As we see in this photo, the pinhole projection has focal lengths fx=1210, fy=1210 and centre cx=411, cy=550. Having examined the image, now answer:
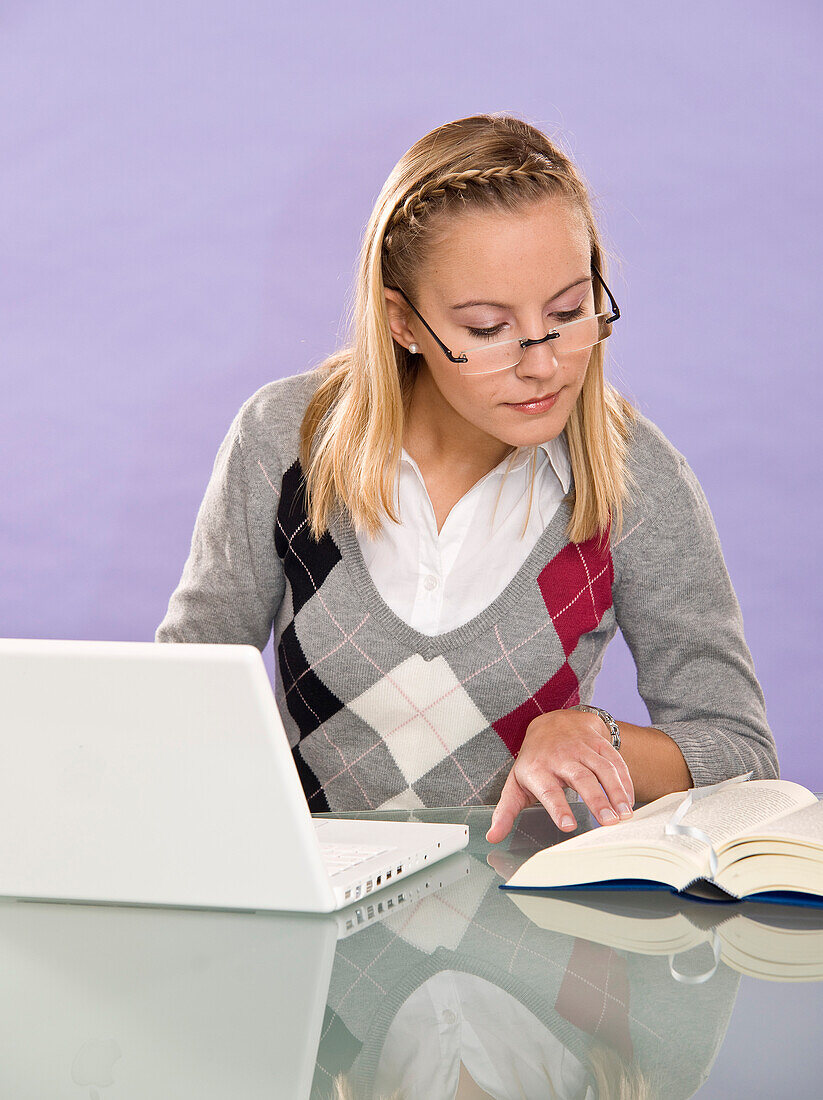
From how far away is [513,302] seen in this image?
1.25 metres

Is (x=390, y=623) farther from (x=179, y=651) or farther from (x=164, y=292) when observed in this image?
(x=164, y=292)

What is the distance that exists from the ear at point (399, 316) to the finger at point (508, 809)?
57 cm

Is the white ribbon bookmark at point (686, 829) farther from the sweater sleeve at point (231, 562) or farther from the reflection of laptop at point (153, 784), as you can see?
the sweater sleeve at point (231, 562)

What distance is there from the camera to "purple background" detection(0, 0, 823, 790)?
2789mm

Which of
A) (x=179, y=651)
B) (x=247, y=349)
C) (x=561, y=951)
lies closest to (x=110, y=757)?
(x=179, y=651)

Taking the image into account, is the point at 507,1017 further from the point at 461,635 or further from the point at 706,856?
the point at 461,635

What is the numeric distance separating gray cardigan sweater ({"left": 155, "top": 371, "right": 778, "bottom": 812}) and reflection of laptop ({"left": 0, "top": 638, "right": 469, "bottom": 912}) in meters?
0.57

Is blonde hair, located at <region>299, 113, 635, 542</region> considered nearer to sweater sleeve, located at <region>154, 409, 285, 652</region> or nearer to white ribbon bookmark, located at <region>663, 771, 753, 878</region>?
sweater sleeve, located at <region>154, 409, 285, 652</region>

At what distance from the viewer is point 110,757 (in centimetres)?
78

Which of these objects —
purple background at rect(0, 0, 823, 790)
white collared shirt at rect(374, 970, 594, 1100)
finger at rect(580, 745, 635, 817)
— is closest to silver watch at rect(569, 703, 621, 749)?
finger at rect(580, 745, 635, 817)

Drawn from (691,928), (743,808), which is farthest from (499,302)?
(691,928)

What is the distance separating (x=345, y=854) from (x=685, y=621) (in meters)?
0.64

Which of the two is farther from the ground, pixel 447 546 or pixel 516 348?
pixel 516 348

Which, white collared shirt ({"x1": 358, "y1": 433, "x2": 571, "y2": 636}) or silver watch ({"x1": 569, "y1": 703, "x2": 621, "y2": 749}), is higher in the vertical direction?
white collared shirt ({"x1": 358, "y1": 433, "x2": 571, "y2": 636})
